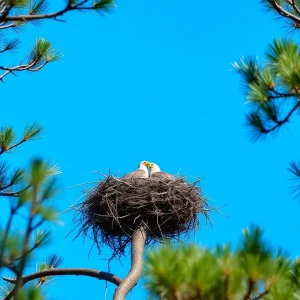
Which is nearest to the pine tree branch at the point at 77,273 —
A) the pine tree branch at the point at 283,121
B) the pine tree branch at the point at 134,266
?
the pine tree branch at the point at 134,266

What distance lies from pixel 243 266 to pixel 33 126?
333 centimetres

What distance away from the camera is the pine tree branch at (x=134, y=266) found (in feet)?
19.9

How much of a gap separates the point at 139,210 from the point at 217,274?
10.0ft

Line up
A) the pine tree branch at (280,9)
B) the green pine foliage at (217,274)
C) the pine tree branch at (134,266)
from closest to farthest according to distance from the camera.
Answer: the green pine foliage at (217,274)
the pine tree branch at (280,9)
the pine tree branch at (134,266)

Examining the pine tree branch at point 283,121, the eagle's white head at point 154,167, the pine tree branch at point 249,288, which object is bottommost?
the pine tree branch at point 249,288

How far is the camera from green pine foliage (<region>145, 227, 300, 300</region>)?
394 cm

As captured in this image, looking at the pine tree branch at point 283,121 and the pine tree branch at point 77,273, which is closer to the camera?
the pine tree branch at point 283,121

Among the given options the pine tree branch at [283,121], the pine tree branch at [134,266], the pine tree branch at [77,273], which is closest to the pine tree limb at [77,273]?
the pine tree branch at [77,273]

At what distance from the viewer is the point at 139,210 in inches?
276

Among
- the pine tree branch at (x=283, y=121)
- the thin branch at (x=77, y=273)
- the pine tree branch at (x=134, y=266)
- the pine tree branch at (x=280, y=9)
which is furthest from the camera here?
the thin branch at (x=77, y=273)

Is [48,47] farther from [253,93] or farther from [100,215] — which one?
[253,93]

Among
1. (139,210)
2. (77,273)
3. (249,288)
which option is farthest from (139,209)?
(249,288)

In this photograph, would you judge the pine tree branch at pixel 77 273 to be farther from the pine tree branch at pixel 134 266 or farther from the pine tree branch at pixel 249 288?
the pine tree branch at pixel 249 288

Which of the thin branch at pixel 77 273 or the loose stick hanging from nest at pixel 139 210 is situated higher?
the loose stick hanging from nest at pixel 139 210
